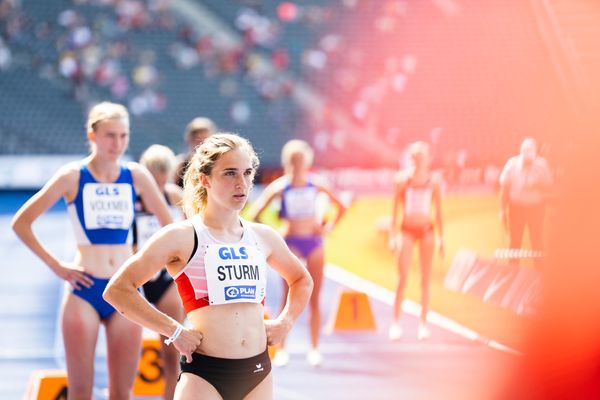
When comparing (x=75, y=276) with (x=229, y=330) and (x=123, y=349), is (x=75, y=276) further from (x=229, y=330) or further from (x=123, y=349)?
(x=229, y=330)

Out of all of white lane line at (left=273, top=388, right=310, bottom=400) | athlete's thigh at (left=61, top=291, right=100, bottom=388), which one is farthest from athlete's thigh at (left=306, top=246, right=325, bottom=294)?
athlete's thigh at (left=61, top=291, right=100, bottom=388)

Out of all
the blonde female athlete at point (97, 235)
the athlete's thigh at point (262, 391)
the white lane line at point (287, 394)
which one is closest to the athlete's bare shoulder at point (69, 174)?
the blonde female athlete at point (97, 235)

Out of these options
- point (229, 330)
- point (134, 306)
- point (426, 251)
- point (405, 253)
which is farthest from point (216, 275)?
point (405, 253)

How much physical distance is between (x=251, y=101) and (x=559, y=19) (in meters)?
16.8

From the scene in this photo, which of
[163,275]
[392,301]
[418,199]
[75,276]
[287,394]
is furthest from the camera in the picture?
[392,301]

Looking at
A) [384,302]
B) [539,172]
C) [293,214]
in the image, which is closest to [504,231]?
[539,172]

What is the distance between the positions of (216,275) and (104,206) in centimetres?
180

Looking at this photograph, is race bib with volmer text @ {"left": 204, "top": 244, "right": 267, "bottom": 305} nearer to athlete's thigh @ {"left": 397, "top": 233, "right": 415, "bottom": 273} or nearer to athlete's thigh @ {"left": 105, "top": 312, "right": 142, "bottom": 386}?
athlete's thigh @ {"left": 105, "top": 312, "right": 142, "bottom": 386}

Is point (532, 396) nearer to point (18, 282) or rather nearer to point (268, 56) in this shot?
point (18, 282)

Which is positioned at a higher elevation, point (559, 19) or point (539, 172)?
point (559, 19)

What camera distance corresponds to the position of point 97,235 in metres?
5.58

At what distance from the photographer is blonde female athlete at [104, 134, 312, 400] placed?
12.7 ft

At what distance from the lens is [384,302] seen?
1187cm

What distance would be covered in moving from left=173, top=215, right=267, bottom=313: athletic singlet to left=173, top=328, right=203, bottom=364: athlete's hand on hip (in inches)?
5.5
